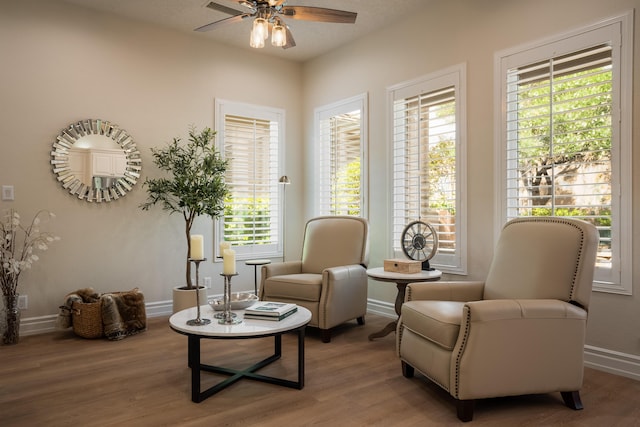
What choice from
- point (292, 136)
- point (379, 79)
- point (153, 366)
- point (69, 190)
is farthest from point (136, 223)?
point (379, 79)

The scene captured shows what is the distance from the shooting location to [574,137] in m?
3.12

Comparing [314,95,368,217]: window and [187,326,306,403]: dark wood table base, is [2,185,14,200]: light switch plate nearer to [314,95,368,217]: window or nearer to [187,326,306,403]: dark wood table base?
[187,326,306,403]: dark wood table base

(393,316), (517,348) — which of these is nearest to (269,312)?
(517,348)

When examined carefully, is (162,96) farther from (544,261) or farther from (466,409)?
(466,409)

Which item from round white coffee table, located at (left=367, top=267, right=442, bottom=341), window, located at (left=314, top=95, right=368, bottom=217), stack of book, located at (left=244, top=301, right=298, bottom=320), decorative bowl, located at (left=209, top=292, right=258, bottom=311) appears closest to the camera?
stack of book, located at (left=244, top=301, right=298, bottom=320)

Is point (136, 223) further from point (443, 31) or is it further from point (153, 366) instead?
point (443, 31)

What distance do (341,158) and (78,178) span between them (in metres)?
2.73

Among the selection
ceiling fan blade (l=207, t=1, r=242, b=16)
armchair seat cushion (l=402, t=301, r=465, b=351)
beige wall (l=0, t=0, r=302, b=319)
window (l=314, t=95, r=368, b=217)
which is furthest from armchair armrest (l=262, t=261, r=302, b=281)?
ceiling fan blade (l=207, t=1, r=242, b=16)

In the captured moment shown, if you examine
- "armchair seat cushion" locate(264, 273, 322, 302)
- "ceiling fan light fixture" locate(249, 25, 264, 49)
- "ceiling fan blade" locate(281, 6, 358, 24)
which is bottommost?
"armchair seat cushion" locate(264, 273, 322, 302)

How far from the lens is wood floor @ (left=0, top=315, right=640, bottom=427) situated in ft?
7.55

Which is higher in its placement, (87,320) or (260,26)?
(260,26)

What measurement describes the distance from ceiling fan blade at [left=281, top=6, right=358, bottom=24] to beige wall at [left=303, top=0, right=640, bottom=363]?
1375mm

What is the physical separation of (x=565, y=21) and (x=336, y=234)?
2548 millimetres

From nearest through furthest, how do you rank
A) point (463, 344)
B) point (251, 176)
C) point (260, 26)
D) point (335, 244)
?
point (463, 344) < point (260, 26) < point (335, 244) < point (251, 176)
